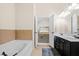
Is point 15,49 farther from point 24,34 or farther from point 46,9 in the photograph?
point 46,9

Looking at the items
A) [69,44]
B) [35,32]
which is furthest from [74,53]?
[35,32]

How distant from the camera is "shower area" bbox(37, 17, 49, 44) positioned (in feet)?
17.1

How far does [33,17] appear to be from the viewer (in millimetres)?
5492

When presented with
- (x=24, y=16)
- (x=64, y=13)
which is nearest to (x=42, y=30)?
(x=24, y=16)

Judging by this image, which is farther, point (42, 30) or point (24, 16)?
point (24, 16)

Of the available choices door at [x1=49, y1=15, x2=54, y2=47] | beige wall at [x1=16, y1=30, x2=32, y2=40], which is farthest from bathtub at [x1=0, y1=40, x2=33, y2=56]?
door at [x1=49, y1=15, x2=54, y2=47]

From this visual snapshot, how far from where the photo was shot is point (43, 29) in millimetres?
5242

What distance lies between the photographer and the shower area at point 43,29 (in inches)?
205

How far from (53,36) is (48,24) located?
57 centimetres

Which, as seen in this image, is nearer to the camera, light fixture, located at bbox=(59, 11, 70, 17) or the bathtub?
the bathtub

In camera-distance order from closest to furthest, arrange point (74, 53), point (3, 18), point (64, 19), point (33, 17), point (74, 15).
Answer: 1. point (74, 53)
2. point (3, 18)
3. point (74, 15)
4. point (64, 19)
5. point (33, 17)

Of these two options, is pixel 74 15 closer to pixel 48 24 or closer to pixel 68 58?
pixel 48 24

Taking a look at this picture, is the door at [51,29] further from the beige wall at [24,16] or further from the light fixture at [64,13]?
the beige wall at [24,16]

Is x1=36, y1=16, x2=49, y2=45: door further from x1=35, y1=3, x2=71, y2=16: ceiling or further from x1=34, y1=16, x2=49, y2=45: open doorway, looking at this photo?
x1=35, y1=3, x2=71, y2=16: ceiling
